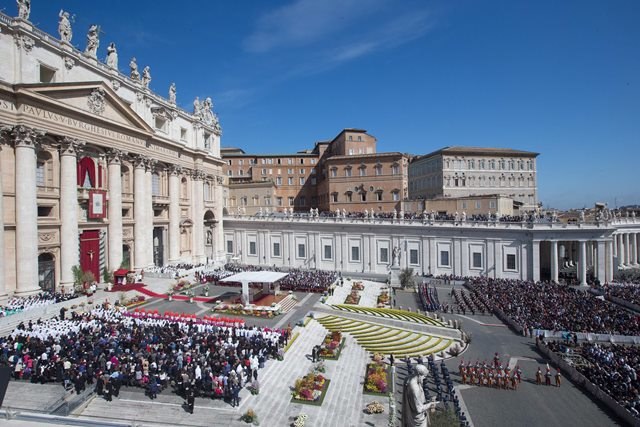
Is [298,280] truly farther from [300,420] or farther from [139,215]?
[300,420]

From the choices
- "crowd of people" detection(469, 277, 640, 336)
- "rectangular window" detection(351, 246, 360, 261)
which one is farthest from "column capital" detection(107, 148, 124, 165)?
"crowd of people" detection(469, 277, 640, 336)

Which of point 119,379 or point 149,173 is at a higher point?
point 149,173

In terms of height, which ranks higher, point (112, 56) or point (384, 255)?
point (112, 56)

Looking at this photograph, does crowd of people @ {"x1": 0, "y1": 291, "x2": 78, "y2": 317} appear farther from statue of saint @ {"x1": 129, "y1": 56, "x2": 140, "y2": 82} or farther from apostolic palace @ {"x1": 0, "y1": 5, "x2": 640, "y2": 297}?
statue of saint @ {"x1": 129, "y1": 56, "x2": 140, "y2": 82}

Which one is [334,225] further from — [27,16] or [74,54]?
[27,16]

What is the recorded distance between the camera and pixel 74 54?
3175 cm

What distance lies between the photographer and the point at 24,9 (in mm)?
27500

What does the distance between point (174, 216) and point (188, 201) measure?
438cm

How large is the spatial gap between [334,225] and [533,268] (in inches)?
893

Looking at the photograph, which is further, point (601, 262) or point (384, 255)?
point (384, 255)

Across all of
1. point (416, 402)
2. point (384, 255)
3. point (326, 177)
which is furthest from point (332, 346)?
point (326, 177)

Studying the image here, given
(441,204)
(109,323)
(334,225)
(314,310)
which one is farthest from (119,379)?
(441,204)

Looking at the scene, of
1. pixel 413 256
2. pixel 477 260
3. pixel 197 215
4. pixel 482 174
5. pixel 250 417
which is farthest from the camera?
pixel 482 174

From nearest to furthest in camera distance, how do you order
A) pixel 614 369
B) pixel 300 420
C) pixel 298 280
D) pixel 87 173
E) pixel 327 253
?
pixel 300 420 → pixel 614 369 → pixel 87 173 → pixel 298 280 → pixel 327 253
